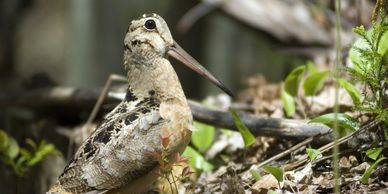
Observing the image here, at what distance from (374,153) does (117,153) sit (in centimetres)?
116

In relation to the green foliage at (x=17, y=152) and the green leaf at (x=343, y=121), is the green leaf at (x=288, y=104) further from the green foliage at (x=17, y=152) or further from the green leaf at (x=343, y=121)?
the green foliage at (x=17, y=152)

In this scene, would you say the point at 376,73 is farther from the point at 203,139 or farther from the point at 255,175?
the point at 203,139

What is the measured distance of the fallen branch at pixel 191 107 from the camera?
3.77 metres

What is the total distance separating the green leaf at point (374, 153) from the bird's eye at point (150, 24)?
1.18 m

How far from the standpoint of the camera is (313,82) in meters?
4.18

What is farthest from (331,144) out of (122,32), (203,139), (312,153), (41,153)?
(122,32)

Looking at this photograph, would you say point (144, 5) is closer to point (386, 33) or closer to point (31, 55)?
point (31, 55)

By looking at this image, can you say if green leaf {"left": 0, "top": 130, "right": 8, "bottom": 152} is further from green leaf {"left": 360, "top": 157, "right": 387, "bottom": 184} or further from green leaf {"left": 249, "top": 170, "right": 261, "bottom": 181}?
green leaf {"left": 360, "top": 157, "right": 387, "bottom": 184}

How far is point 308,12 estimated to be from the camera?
648cm

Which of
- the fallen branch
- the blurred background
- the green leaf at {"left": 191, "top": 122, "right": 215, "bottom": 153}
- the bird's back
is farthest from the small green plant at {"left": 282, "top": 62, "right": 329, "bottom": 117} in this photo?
the blurred background

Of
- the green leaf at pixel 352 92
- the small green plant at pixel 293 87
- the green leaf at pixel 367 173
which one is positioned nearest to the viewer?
the green leaf at pixel 367 173

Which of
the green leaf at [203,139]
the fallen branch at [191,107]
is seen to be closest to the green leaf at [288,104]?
the fallen branch at [191,107]

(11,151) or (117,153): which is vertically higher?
(117,153)

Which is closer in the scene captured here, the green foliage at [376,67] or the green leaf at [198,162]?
the green foliage at [376,67]
